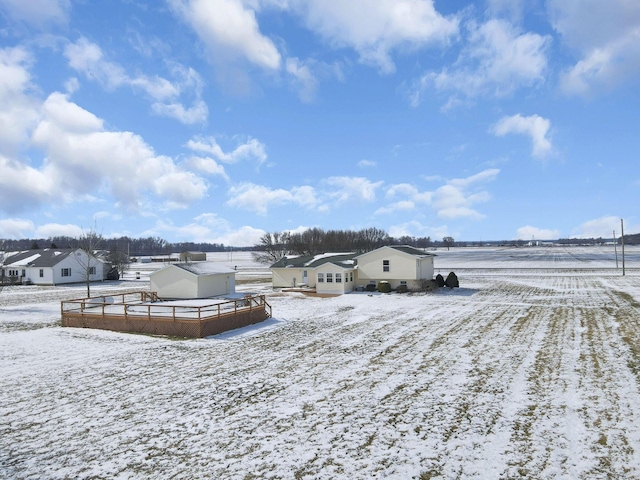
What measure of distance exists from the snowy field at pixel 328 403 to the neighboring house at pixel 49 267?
124 ft

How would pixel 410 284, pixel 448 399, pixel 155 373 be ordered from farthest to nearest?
pixel 410 284, pixel 155 373, pixel 448 399

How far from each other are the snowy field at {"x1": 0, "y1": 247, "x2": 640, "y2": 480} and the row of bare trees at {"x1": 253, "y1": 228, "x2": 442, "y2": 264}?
68035 millimetres

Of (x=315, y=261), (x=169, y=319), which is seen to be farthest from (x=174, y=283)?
(x=315, y=261)

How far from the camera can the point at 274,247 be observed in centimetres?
9688

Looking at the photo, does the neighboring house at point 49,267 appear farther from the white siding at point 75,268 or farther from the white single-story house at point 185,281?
the white single-story house at point 185,281

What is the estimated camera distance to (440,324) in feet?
74.6

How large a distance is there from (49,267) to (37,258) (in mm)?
4776

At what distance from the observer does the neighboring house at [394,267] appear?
40688mm

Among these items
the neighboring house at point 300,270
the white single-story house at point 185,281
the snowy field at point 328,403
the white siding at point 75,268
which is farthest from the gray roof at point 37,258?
the snowy field at point 328,403

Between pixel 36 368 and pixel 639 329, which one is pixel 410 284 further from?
pixel 36 368

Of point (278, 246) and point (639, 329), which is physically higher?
point (278, 246)

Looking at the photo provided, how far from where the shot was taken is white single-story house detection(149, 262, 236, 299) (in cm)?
3362

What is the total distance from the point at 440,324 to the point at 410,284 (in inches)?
716

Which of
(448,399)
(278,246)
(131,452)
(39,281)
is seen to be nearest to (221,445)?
(131,452)
